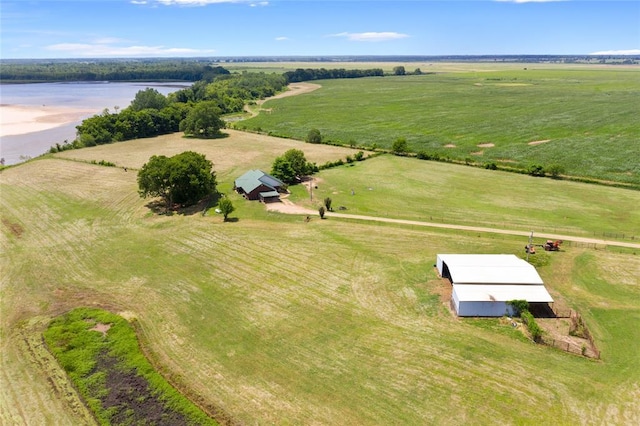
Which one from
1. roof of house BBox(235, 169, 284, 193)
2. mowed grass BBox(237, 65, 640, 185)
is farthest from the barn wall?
mowed grass BBox(237, 65, 640, 185)

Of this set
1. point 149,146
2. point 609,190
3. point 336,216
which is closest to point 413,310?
point 336,216

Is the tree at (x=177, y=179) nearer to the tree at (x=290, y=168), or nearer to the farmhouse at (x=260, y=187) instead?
the farmhouse at (x=260, y=187)

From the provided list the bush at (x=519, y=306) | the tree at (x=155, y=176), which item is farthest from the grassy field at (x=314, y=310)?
the tree at (x=155, y=176)

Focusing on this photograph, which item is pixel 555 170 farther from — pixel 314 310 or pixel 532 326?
pixel 314 310

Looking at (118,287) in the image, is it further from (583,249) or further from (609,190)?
(609,190)

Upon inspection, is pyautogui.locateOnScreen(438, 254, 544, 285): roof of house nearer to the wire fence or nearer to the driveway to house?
the wire fence

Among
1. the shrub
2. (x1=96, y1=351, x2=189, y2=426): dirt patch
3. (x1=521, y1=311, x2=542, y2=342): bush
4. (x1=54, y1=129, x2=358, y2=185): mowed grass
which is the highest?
(x1=54, y1=129, x2=358, y2=185): mowed grass

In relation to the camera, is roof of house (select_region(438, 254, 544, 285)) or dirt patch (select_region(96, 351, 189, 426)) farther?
roof of house (select_region(438, 254, 544, 285))
